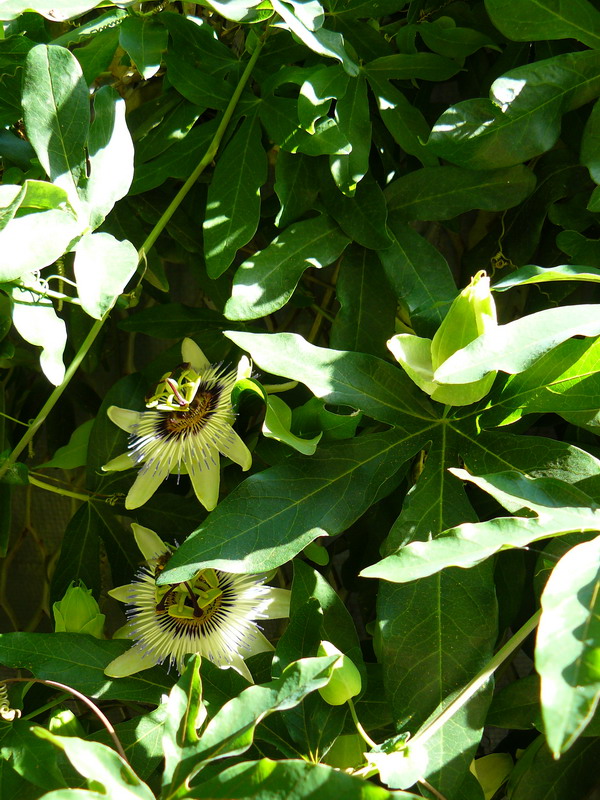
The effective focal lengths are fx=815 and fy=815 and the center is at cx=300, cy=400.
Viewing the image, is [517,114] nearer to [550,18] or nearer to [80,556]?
[550,18]

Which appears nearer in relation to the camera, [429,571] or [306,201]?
[429,571]

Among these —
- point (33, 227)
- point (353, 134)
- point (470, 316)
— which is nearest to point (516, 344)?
point (470, 316)

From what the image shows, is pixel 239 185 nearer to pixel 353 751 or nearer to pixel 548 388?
pixel 548 388

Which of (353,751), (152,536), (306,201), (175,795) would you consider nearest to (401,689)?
(353,751)

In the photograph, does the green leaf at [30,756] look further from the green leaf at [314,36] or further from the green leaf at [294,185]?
the green leaf at [314,36]

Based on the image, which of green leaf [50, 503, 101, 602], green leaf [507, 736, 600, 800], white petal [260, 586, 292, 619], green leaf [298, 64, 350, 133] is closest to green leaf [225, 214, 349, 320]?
green leaf [298, 64, 350, 133]
